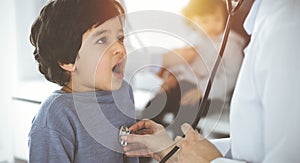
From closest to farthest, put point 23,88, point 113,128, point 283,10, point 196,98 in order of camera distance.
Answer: point 283,10 → point 196,98 → point 113,128 → point 23,88

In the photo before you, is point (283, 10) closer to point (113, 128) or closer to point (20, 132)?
point (113, 128)

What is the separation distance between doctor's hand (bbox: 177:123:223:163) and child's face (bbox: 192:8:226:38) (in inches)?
7.5

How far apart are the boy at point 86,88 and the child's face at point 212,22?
0.59 feet

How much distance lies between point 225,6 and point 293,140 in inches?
11.0

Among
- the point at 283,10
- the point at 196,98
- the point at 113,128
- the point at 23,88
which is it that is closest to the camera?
the point at 283,10

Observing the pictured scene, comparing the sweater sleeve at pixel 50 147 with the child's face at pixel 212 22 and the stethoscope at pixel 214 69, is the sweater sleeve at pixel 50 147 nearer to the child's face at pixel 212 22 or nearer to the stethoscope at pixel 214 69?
the stethoscope at pixel 214 69

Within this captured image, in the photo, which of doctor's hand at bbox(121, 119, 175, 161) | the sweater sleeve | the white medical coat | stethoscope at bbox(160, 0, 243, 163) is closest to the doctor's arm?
the white medical coat

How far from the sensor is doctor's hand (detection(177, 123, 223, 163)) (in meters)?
0.87

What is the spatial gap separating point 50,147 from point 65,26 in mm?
269

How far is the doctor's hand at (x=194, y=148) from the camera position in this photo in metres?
0.87

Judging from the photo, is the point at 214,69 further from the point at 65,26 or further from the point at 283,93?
the point at 65,26

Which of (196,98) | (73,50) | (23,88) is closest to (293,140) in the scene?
(196,98)

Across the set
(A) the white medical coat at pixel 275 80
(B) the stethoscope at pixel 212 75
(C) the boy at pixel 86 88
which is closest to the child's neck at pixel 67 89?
(C) the boy at pixel 86 88

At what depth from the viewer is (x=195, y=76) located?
907mm
